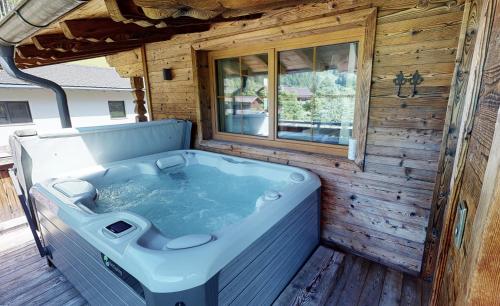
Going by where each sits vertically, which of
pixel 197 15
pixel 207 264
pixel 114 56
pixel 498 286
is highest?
pixel 114 56

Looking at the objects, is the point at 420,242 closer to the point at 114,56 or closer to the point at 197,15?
the point at 197,15

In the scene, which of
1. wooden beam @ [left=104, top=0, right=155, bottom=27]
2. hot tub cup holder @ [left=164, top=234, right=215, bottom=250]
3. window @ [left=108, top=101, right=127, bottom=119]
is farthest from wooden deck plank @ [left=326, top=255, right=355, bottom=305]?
window @ [left=108, top=101, right=127, bottom=119]

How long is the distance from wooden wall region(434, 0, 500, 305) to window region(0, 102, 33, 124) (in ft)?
34.3

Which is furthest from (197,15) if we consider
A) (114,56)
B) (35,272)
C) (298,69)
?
(114,56)

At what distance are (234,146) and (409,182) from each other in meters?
→ 1.72

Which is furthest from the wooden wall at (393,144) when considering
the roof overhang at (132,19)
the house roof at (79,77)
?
the house roof at (79,77)

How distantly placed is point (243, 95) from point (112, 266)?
215cm

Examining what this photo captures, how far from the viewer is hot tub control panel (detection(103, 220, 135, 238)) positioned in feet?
4.02

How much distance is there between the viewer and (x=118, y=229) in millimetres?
1258

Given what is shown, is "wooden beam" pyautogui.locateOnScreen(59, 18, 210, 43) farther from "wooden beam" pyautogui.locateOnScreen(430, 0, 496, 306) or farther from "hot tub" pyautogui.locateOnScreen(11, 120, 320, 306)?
"wooden beam" pyautogui.locateOnScreen(430, 0, 496, 306)

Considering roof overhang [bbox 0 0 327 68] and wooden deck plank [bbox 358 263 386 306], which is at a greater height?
roof overhang [bbox 0 0 327 68]

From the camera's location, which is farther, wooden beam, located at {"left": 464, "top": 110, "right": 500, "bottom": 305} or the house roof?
the house roof

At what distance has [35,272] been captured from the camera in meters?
1.96

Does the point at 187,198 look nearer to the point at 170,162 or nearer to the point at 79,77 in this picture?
the point at 170,162
